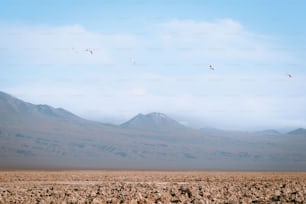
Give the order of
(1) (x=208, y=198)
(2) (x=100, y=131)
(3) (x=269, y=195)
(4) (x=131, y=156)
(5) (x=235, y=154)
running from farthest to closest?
(2) (x=100, y=131) → (5) (x=235, y=154) → (4) (x=131, y=156) → (3) (x=269, y=195) → (1) (x=208, y=198)

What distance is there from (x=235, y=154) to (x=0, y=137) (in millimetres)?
75054

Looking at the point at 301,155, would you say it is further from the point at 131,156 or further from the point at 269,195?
the point at 269,195

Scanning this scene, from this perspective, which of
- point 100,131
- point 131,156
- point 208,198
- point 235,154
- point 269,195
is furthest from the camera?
point 100,131

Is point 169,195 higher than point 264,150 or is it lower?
lower

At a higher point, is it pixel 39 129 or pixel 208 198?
pixel 39 129

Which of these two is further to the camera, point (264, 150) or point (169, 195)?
point (264, 150)

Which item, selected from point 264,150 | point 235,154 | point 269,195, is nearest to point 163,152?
point 235,154

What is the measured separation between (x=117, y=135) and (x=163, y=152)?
1032 inches

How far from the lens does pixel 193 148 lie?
181500mm

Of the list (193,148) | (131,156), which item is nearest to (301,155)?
(193,148)

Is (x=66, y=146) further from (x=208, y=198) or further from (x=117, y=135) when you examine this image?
(x=208, y=198)

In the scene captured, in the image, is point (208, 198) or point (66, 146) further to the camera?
point (66, 146)

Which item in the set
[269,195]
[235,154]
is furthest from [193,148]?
[269,195]

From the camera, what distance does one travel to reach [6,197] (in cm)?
2264
